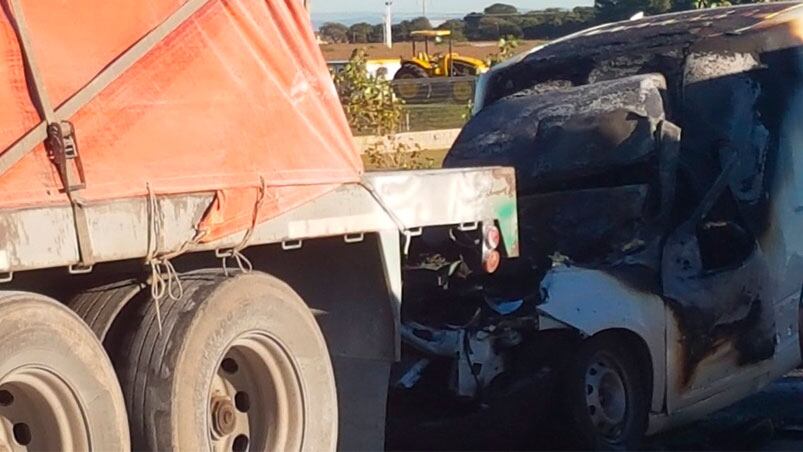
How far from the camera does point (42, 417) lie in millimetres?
5059

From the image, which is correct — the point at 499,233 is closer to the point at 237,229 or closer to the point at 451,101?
the point at 237,229

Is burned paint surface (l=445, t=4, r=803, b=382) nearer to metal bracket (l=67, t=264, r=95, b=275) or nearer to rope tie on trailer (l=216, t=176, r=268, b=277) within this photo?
rope tie on trailer (l=216, t=176, r=268, b=277)

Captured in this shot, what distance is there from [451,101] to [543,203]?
2475cm

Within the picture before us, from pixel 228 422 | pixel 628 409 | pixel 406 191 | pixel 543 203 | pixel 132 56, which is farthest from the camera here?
pixel 543 203

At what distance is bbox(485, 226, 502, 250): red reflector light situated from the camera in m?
7.06

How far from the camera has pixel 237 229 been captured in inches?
224

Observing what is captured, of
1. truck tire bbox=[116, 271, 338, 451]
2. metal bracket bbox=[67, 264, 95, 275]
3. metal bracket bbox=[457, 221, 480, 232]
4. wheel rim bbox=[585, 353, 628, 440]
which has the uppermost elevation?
metal bracket bbox=[67, 264, 95, 275]

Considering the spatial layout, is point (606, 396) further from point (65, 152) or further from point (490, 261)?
point (65, 152)

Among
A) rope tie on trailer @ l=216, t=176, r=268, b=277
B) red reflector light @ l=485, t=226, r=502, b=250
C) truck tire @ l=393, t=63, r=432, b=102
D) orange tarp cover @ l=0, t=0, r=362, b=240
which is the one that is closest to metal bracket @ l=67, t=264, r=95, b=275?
orange tarp cover @ l=0, t=0, r=362, b=240

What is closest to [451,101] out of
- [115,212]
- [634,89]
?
[634,89]

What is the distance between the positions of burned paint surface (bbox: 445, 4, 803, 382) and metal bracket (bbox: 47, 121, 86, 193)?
3.57 m

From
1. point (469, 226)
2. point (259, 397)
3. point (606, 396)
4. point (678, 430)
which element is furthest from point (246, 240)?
point (678, 430)

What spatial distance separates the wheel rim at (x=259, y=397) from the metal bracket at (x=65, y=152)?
105 centimetres

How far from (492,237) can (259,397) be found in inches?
58.4
